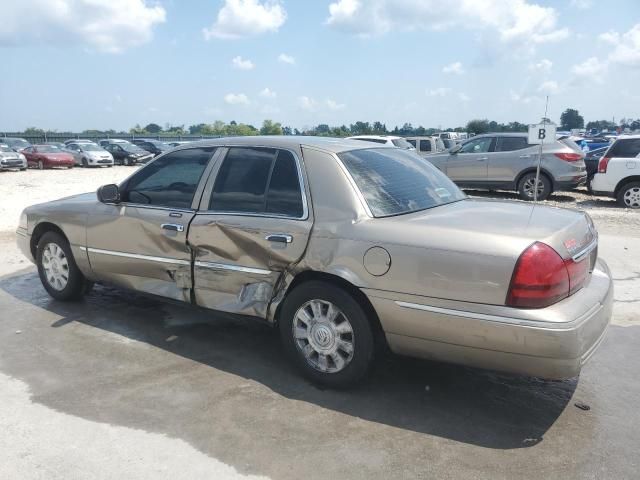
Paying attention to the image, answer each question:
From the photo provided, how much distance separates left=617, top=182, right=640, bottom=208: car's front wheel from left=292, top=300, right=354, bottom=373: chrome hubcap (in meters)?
11.8

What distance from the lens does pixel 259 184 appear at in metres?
4.17

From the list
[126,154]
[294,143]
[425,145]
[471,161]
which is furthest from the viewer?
[126,154]

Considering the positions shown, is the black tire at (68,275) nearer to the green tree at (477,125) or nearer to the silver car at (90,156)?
the silver car at (90,156)

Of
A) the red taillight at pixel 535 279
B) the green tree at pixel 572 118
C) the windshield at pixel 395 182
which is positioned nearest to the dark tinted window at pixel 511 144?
the windshield at pixel 395 182

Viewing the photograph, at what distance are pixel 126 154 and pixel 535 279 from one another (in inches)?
1326

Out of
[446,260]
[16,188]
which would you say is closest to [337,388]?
[446,260]

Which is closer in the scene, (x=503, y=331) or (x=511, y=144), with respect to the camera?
(x=503, y=331)

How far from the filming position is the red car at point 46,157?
28.1 m

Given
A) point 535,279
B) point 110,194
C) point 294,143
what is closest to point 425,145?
point 110,194

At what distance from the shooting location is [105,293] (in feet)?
19.9

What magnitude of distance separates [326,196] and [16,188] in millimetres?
16782

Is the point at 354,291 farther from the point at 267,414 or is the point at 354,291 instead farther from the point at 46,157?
the point at 46,157

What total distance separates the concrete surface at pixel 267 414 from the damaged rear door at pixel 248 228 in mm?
583

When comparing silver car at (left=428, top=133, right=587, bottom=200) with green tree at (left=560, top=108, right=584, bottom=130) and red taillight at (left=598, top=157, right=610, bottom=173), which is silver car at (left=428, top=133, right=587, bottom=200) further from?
green tree at (left=560, top=108, right=584, bottom=130)
